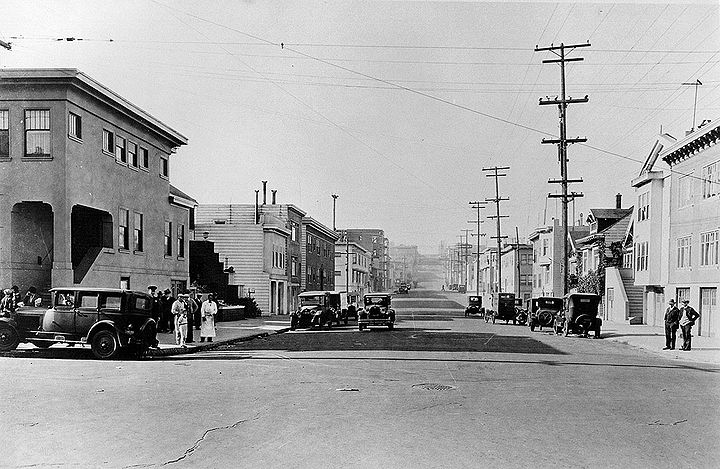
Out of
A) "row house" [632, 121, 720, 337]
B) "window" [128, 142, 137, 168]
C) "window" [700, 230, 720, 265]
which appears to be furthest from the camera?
"row house" [632, 121, 720, 337]

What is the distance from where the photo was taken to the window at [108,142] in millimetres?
25250

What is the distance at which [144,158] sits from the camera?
29500 mm

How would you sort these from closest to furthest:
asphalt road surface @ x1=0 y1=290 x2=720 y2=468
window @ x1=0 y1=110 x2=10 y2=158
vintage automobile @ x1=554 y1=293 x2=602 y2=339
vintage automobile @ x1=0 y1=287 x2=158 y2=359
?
asphalt road surface @ x1=0 y1=290 x2=720 y2=468
vintage automobile @ x1=0 y1=287 x2=158 y2=359
window @ x1=0 y1=110 x2=10 y2=158
vintage automobile @ x1=554 y1=293 x2=602 y2=339

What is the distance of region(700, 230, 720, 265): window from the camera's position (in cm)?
2994

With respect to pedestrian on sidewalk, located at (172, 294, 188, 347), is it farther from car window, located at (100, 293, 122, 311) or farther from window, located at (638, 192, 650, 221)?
window, located at (638, 192, 650, 221)

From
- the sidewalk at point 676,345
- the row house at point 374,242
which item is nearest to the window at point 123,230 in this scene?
the sidewalk at point 676,345

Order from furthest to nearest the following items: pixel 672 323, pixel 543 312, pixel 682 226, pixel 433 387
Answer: pixel 543 312, pixel 682 226, pixel 672 323, pixel 433 387

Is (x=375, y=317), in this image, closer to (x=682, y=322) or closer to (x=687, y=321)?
(x=682, y=322)

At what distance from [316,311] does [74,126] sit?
51.3 feet

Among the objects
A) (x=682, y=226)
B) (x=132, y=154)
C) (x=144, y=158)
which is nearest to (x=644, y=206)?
(x=682, y=226)

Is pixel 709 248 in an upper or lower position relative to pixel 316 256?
upper

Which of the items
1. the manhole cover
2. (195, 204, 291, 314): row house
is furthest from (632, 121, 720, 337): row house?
(195, 204, 291, 314): row house

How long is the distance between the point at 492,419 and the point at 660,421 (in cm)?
247

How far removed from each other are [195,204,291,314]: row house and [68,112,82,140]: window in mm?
26965
